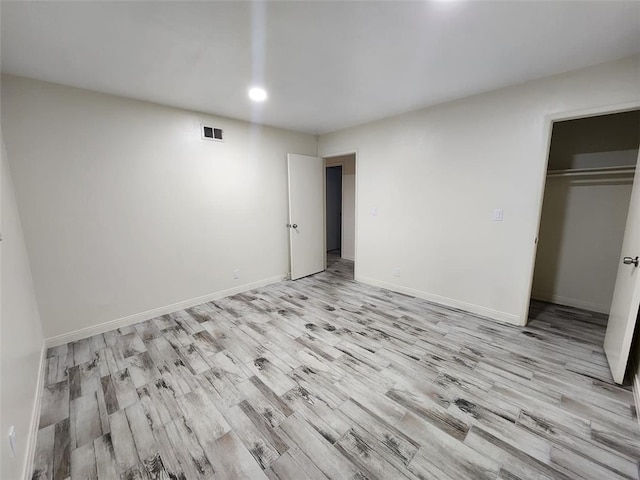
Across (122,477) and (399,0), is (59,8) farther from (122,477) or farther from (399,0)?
(122,477)

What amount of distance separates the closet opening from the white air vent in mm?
4108

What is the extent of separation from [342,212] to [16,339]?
488 centimetres

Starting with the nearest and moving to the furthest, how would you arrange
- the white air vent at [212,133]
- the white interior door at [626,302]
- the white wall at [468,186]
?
the white interior door at [626,302]
the white wall at [468,186]
the white air vent at [212,133]

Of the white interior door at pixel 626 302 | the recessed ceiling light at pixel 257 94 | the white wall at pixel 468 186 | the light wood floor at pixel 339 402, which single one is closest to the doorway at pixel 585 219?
the light wood floor at pixel 339 402

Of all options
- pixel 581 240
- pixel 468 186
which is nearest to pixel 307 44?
pixel 468 186

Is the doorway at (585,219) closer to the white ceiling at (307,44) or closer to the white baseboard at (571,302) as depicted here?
the white baseboard at (571,302)

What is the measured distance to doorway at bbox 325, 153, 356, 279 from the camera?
210 inches

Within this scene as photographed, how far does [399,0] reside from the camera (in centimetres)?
141

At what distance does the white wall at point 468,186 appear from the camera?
7.79 ft

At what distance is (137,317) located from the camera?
2844 millimetres

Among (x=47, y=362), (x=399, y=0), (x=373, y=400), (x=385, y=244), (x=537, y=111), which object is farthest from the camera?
(x=385, y=244)

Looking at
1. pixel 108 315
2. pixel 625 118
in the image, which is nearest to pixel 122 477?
pixel 108 315

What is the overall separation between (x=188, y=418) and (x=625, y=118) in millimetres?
4879

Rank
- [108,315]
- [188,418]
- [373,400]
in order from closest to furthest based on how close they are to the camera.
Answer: [188,418] → [373,400] → [108,315]
